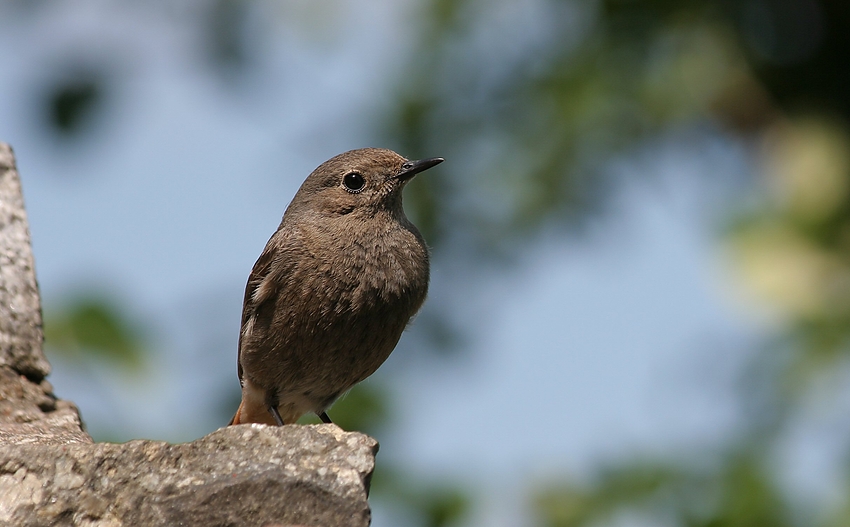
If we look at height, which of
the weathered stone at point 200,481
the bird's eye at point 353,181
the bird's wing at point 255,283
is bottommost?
the weathered stone at point 200,481

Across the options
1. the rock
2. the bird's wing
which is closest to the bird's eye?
the bird's wing

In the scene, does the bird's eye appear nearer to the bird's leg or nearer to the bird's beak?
the bird's beak

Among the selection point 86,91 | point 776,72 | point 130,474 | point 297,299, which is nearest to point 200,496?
point 130,474

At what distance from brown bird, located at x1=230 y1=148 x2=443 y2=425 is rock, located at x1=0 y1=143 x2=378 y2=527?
172 cm

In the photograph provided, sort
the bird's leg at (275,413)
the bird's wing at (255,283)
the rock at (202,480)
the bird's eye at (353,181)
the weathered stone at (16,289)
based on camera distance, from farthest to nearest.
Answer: the bird's eye at (353,181) < the bird's leg at (275,413) < the bird's wing at (255,283) < the weathered stone at (16,289) < the rock at (202,480)

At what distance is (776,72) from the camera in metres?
7.03

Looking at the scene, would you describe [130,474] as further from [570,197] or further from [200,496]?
[570,197]

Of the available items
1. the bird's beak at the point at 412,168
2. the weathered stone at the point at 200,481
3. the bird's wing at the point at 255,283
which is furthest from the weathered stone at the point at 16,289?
the bird's beak at the point at 412,168

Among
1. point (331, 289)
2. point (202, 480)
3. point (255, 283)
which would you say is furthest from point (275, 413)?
point (202, 480)

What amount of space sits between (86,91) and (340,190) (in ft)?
7.54

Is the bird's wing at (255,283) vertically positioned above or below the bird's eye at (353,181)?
below

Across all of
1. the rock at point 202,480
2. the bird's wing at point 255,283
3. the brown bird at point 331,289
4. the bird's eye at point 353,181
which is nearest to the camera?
the rock at point 202,480

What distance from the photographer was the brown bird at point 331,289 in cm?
530

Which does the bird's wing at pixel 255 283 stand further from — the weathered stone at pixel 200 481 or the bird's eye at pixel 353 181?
the weathered stone at pixel 200 481
